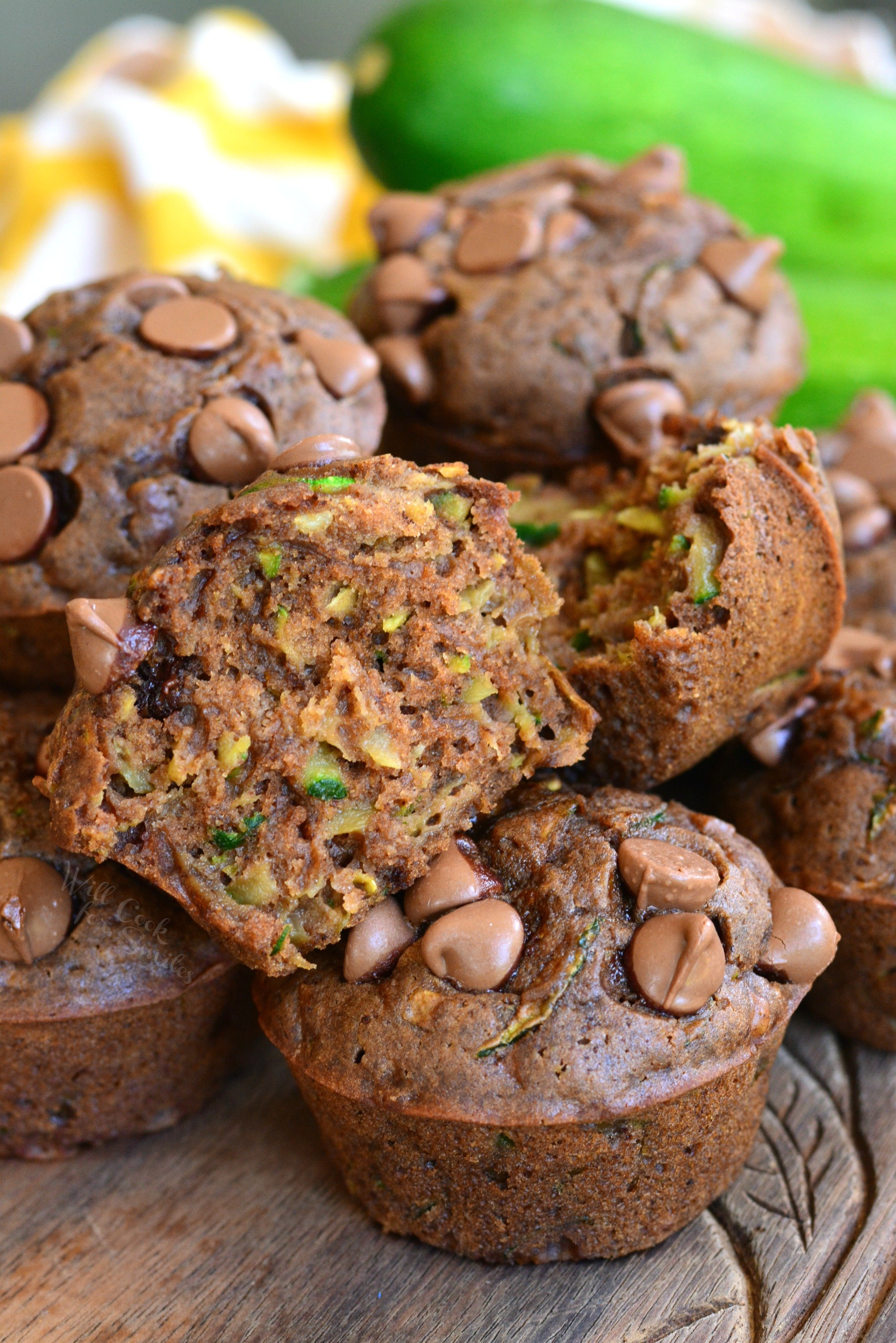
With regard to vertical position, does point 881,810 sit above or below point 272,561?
below

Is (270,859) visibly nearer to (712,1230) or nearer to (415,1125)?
(415,1125)

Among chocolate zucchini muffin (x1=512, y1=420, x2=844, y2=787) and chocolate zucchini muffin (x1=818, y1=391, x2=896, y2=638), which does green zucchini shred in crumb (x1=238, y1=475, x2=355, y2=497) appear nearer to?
chocolate zucchini muffin (x1=512, y1=420, x2=844, y2=787)

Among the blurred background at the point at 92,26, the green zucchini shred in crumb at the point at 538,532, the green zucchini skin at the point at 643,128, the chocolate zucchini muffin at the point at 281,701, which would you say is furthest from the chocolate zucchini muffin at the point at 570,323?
the blurred background at the point at 92,26

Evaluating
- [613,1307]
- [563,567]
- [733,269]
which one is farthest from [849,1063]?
[733,269]

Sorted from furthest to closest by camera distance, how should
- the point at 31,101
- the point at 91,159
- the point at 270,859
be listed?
the point at 31,101 → the point at 91,159 → the point at 270,859

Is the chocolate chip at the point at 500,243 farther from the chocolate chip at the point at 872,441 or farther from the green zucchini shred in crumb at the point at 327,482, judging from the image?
the green zucchini shred in crumb at the point at 327,482

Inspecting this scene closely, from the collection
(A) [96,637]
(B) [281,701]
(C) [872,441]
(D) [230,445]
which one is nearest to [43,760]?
(A) [96,637]

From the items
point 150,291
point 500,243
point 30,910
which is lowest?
point 30,910

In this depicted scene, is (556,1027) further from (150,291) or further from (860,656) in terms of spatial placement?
(150,291)
